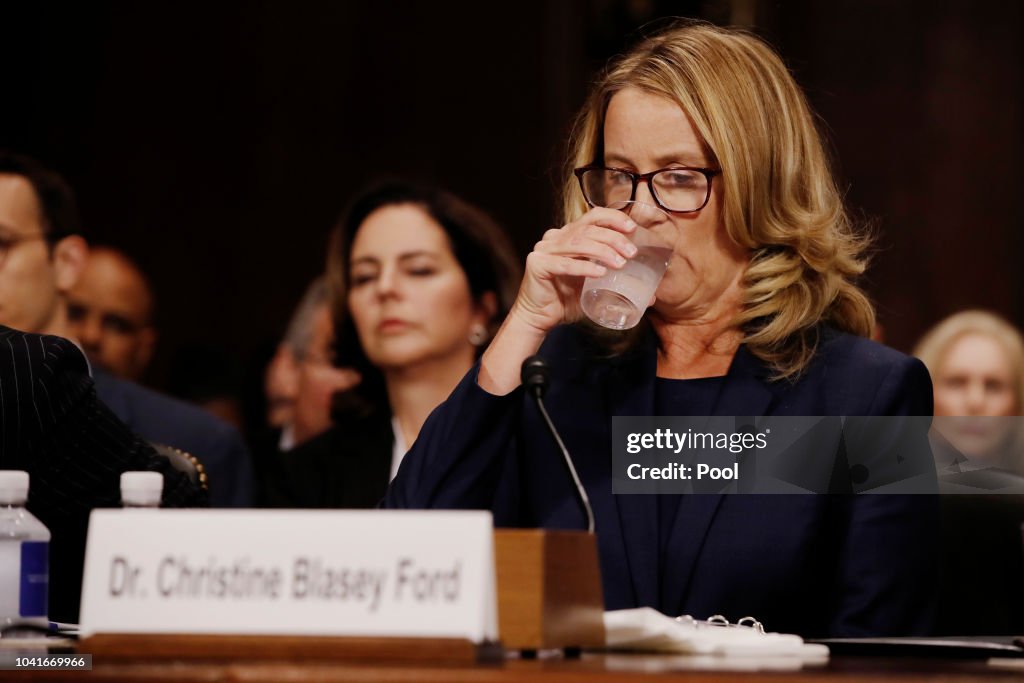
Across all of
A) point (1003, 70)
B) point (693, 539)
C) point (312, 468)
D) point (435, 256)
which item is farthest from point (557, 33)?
point (693, 539)

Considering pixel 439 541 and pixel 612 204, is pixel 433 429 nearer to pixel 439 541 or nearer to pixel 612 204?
pixel 612 204

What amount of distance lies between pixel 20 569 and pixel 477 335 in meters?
2.30

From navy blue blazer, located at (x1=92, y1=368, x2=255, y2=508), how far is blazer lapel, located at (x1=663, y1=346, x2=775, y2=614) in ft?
6.17

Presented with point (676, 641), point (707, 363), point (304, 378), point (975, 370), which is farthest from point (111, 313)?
point (676, 641)

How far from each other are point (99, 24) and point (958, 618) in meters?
5.19

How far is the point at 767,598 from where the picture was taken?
6.93 ft

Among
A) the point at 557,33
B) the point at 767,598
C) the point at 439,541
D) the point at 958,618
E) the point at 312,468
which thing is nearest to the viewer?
the point at 439,541

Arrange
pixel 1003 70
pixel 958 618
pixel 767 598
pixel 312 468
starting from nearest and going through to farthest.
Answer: pixel 767 598 → pixel 958 618 → pixel 312 468 → pixel 1003 70

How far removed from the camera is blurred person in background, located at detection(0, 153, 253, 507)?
3.67 meters

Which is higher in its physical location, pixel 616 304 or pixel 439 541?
pixel 616 304
